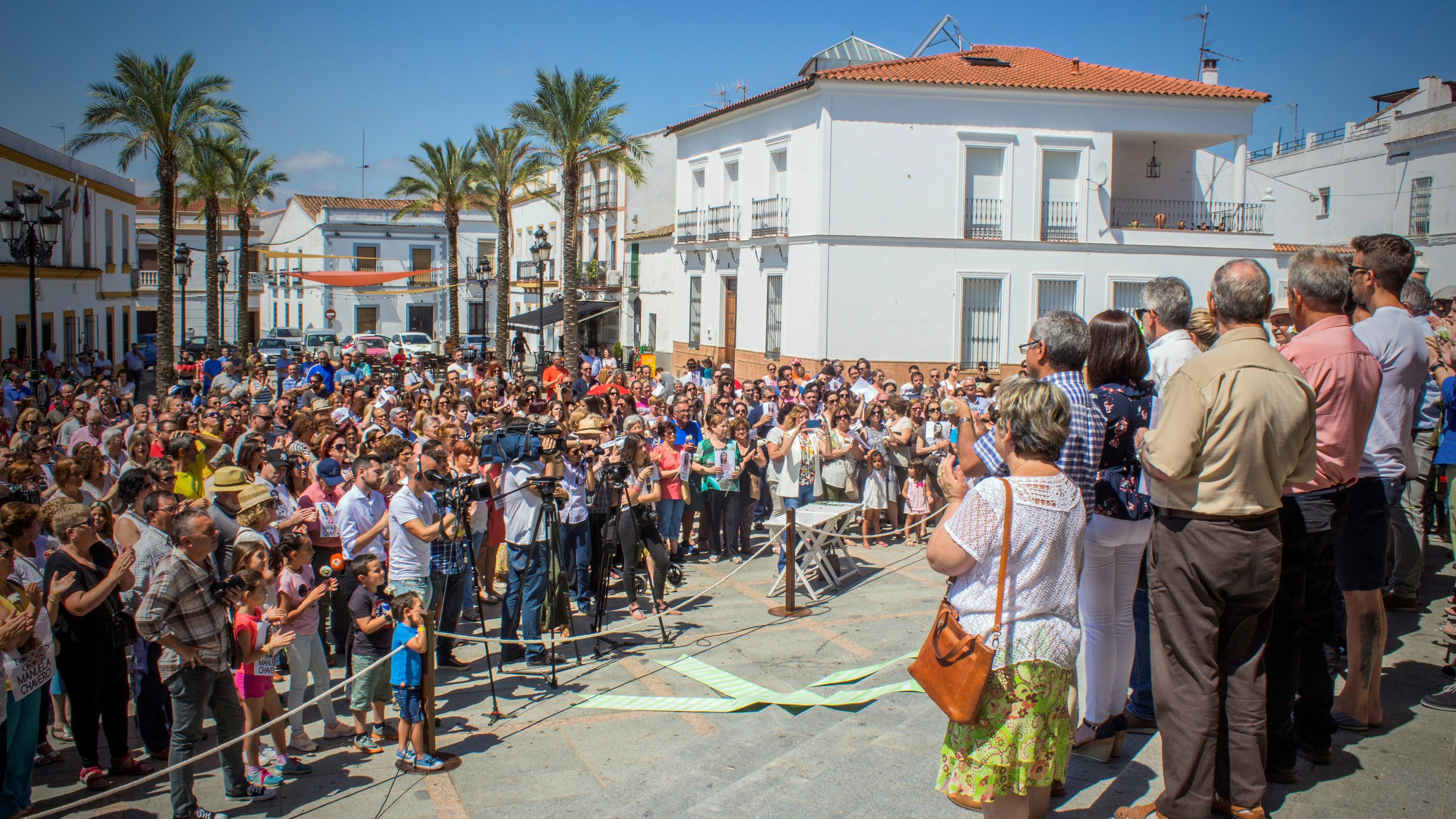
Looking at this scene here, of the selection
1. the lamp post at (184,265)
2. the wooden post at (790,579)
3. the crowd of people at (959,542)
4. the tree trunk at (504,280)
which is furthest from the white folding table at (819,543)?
the lamp post at (184,265)

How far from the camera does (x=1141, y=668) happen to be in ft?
14.0

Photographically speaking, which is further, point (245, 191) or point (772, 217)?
point (245, 191)

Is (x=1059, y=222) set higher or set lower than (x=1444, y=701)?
higher

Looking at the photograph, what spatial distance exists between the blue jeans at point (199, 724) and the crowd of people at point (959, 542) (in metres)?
0.02

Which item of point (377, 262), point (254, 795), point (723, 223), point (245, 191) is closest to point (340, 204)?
point (377, 262)

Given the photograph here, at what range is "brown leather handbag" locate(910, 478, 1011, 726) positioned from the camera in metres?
2.95

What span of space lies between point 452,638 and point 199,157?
3142cm

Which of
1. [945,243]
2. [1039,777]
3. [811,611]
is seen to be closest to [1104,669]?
[1039,777]

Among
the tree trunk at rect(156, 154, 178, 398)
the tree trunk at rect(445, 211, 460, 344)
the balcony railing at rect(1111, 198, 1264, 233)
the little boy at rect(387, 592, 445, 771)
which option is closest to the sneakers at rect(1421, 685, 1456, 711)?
the little boy at rect(387, 592, 445, 771)

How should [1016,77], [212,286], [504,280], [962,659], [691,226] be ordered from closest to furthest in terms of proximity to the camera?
1. [962,659]
2. [1016,77]
3. [691,226]
4. [212,286]
5. [504,280]

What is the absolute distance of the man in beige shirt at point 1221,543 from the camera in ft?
10.3

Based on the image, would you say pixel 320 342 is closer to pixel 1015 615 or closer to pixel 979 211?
pixel 979 211

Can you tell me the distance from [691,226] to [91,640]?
26144 millimetres

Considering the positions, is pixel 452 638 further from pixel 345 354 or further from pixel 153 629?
pixel 345 354
